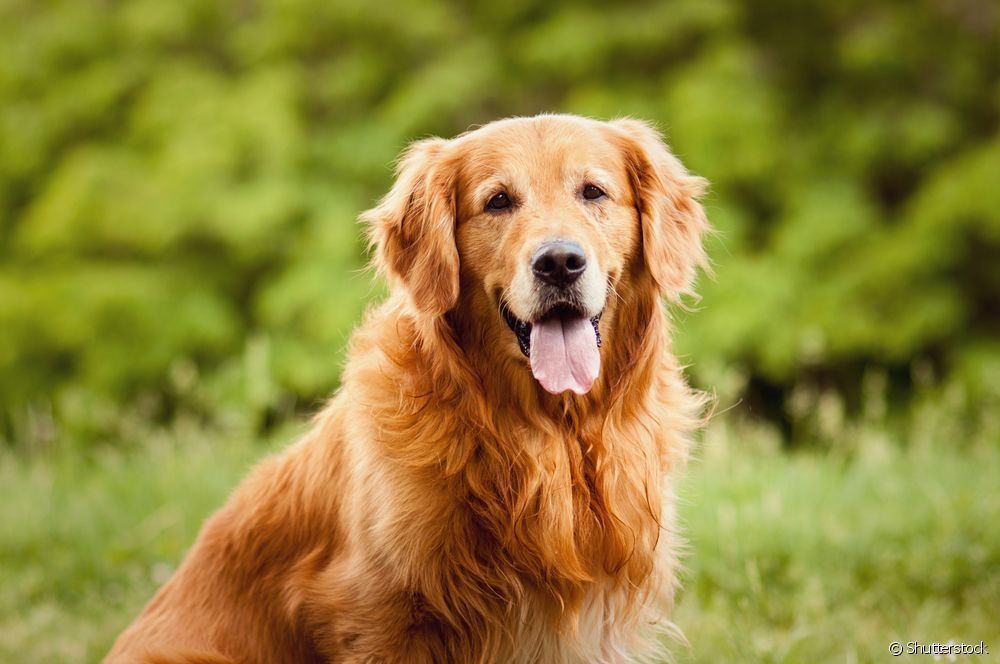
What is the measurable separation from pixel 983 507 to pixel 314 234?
7125 millimetres

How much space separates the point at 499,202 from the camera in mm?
2650

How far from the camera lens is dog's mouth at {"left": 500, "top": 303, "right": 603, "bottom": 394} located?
2439 mm

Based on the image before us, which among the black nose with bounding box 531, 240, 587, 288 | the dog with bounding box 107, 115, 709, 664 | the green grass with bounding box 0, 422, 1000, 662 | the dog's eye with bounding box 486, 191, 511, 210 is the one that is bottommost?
the green grass with bounding box 0, 422, 1000, 662

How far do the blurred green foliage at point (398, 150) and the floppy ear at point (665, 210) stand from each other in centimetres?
563

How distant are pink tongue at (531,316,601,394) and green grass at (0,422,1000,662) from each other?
973 mm

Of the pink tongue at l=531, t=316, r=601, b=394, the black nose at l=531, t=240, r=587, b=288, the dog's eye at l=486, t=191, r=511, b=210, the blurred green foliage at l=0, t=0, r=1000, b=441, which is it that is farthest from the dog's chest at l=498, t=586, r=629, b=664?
the blurred green foliage at l=0, t=0, r=1000, b=441

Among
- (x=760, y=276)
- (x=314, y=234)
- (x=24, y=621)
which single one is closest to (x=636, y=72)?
(x=760, y=276)

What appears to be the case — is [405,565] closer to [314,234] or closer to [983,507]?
[983,507]

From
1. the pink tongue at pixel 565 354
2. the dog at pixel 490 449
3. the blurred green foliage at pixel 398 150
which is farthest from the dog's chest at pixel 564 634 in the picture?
the blurred green foliage at pixel 398 150

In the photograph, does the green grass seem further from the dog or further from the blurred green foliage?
the blurred green foliage

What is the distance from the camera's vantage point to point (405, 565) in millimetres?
2396
